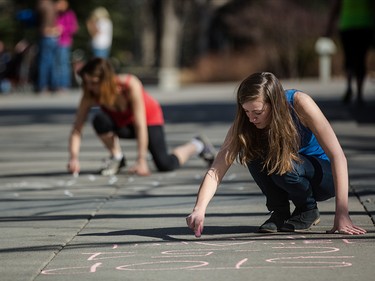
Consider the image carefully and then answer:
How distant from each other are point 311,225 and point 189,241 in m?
0.74

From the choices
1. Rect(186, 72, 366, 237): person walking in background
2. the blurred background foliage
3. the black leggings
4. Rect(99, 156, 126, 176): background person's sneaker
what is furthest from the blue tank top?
the blurred background foliage

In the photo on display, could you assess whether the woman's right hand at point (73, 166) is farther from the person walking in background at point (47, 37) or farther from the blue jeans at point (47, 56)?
the blue jeans at point (47, 56)

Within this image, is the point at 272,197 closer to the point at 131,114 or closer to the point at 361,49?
the point at 131,114

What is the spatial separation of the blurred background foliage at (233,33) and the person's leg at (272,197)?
16.0 metres

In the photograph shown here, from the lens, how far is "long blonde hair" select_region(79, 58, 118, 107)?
8.52 meters

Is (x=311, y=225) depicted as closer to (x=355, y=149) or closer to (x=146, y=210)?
(x=146, y=210)

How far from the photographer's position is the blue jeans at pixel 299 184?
19.2 feet

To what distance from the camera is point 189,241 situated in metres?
5.76

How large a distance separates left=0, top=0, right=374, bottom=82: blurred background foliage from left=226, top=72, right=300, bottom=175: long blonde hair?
16.1 metres

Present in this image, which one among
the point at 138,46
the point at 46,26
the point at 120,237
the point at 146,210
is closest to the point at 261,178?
the point at 120,237

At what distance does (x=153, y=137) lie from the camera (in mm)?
9398

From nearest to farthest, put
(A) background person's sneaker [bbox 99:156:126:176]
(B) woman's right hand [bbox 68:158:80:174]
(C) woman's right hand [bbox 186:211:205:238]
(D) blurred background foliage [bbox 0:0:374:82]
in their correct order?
(C) woman's right hand [bbox 186:211:205:238]
(B) woman's right hand [bbox 68:158:80:174]
(A) background person's sneaker [bbox 99:156:126:176]
(D) blurred background foliage [bbox 0:0:374:82]

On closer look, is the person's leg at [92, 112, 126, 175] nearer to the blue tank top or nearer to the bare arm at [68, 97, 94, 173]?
the bare arm at [68, 97, 94, 173]

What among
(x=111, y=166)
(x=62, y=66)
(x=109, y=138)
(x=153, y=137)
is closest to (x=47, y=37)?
(x=62, y=66)
